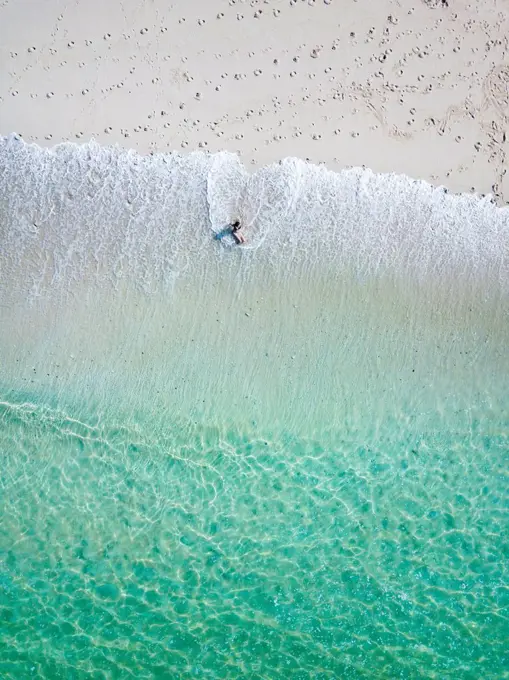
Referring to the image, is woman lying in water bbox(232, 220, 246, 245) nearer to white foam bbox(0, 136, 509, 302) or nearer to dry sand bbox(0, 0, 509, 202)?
white foam bbox(0, 136, 509, 302)

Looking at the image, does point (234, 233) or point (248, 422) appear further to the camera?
point (248, 422)

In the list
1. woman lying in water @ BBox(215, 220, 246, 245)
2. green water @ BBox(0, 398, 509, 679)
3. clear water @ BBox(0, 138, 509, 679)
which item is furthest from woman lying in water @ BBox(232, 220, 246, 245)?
green water @ BBox(0, 398, 509, 679)

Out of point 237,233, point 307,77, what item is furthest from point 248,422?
point 307,77

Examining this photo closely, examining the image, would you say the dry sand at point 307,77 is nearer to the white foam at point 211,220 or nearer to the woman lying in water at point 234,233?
the white foam at point 211,220

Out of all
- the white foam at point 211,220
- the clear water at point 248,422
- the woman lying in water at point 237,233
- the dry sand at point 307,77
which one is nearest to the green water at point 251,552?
the clear water at point 248,422

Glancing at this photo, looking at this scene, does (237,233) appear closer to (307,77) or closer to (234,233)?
(234,233)
